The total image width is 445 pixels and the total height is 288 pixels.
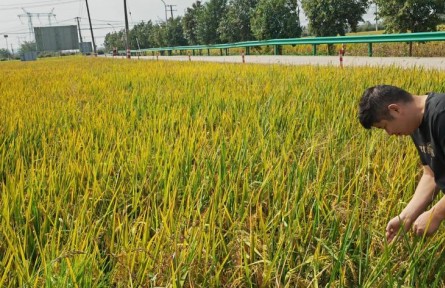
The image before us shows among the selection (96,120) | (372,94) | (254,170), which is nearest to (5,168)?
(96,120)

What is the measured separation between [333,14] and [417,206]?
1825 cm

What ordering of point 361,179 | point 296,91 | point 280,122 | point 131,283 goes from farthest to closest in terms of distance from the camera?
point 296,91 → point 280,122 → point 361,179 → point 131,283

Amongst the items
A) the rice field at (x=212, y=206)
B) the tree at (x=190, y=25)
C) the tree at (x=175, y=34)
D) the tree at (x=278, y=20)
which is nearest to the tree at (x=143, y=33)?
the tree at (x=175, y=34)

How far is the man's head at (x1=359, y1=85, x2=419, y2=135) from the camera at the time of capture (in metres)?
1.34

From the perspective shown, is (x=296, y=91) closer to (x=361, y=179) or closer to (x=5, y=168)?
(x=361, y=179)

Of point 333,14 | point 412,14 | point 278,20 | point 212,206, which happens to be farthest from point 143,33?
point 212,206

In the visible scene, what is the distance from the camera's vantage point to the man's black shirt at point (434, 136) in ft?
4.14

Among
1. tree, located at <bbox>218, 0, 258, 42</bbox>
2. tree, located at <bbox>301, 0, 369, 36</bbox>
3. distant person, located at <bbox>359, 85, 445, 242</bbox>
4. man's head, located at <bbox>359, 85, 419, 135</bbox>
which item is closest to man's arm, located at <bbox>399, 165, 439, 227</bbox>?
distant person, located at <bbox>359, 85, 445, 242</bbox>

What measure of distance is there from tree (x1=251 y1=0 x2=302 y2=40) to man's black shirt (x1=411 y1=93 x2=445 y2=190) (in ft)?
72.8

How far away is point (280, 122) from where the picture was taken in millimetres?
2947

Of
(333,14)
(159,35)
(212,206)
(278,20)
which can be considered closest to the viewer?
(212,206)

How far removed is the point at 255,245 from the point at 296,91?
9.69 ft

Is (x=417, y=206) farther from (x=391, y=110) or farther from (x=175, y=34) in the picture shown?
(x=175, y=34)

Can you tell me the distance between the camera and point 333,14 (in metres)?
18.2
